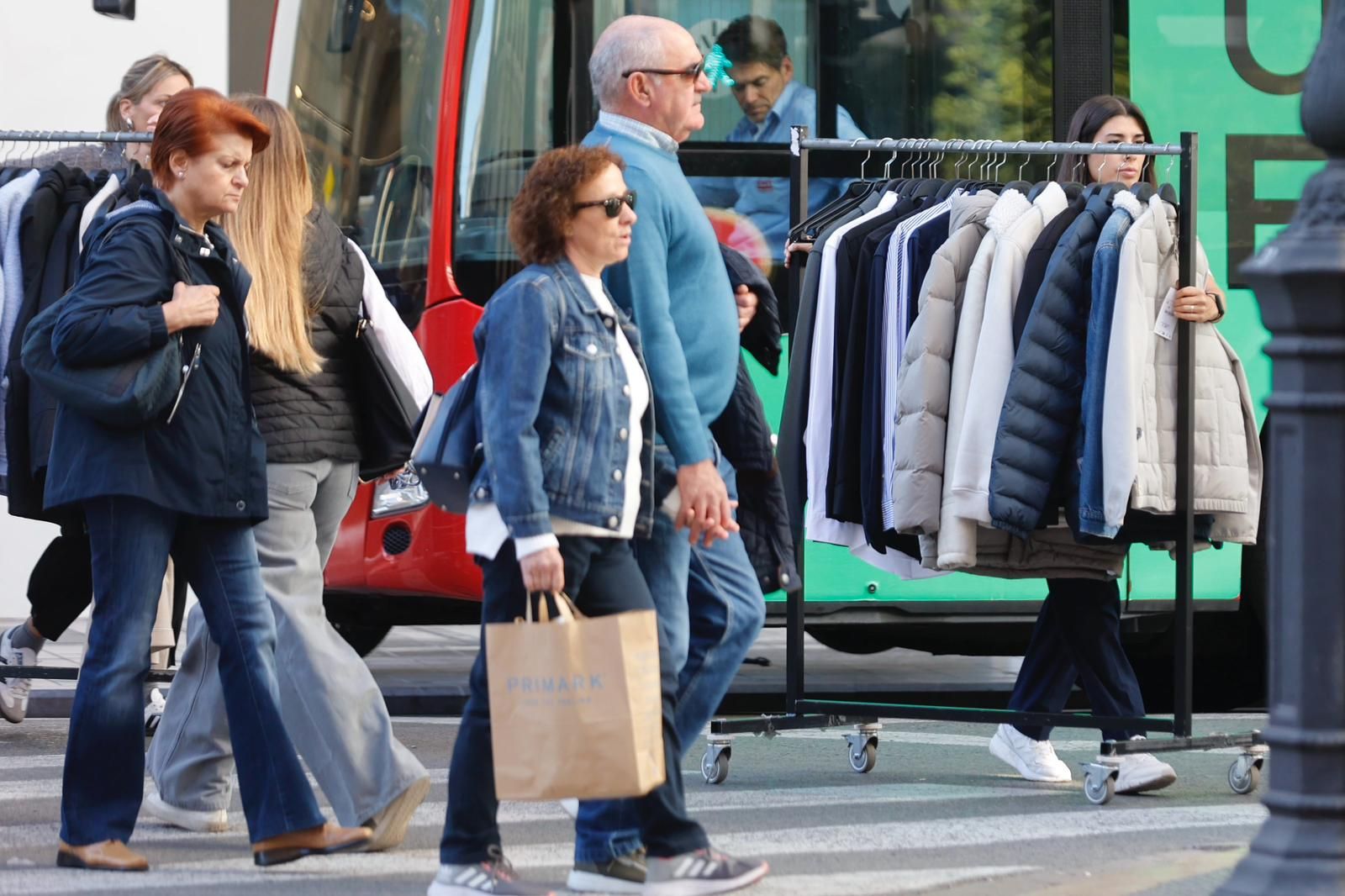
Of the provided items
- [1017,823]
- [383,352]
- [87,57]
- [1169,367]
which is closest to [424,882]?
[383,352]

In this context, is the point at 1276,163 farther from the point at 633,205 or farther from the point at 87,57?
the point at 87,57

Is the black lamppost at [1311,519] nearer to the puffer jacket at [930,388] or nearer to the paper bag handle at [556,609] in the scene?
the paper bag handle at [556,609]

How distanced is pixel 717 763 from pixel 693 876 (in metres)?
2.04

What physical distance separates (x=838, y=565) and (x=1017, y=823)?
274cm

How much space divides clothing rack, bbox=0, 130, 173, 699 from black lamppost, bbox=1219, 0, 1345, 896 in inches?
164

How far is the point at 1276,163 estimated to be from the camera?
8719 mm

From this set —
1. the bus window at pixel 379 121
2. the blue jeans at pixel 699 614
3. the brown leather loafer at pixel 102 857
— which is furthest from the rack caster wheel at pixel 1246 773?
the bus window at pixel 379 121

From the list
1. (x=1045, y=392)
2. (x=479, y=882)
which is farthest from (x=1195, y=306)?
(x=479, y=882)

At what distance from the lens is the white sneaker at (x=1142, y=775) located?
21.4 feet

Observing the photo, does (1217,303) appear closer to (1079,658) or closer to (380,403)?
(1079,658)

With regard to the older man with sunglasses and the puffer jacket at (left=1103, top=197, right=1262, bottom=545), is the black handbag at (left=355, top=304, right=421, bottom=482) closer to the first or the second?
the older man with sunglasses

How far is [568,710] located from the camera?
441cm

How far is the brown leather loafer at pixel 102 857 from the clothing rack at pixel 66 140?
199 centimetres

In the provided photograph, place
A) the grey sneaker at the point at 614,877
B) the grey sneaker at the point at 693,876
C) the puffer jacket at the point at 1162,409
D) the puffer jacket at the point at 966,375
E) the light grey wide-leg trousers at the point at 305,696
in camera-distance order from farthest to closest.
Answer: the puffer jacket at the point at 966,375 → the puffer jacket at the point at 1162,409 → the light grey wide-leg trousers at the point at 305,696 → the grey sneaker at the point at 614,877 → the grey sneaker at the point at 693,876
